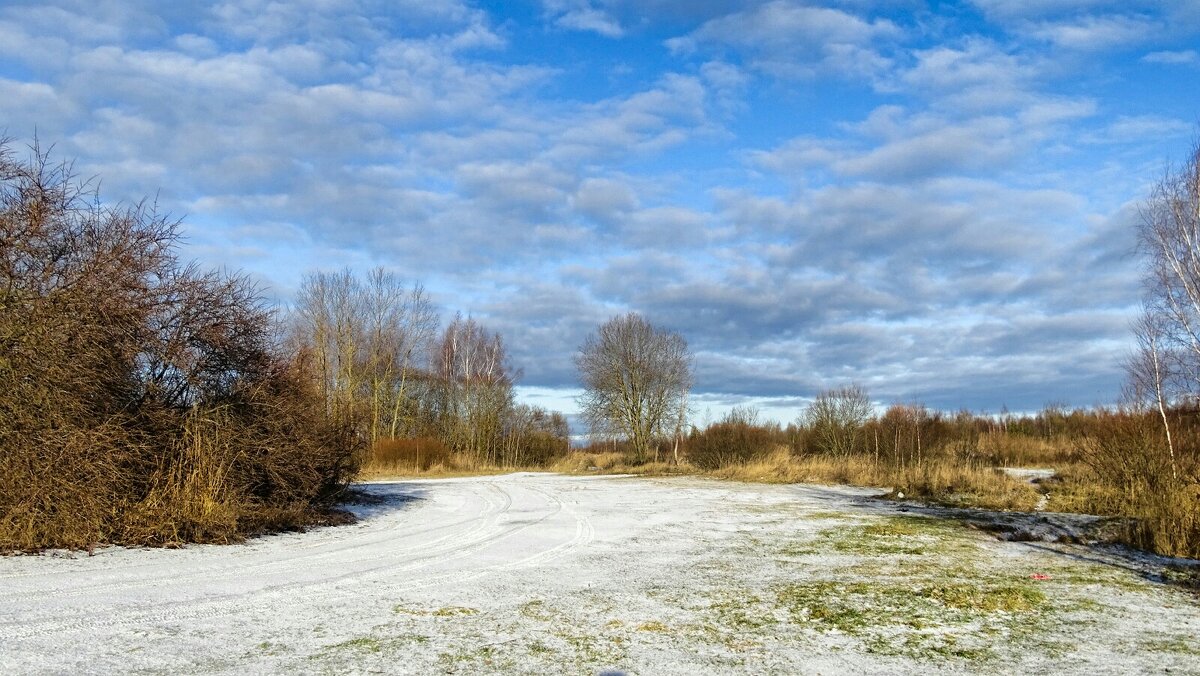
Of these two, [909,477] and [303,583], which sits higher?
[909,477]

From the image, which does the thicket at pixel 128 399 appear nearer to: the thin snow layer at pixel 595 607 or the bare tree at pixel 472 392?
the thin snow layer at pixel 595 607

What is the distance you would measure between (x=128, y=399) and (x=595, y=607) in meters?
7.24

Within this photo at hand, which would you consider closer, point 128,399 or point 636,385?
point 128,399

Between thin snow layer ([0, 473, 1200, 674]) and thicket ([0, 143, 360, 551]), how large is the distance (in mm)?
695

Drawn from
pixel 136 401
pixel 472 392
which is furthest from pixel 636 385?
pixel 136 401

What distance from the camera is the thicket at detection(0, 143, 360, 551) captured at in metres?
8.64

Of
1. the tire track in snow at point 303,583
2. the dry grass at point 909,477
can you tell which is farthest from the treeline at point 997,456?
the tire track in snow at point 303,583

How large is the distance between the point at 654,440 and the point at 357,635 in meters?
38.0


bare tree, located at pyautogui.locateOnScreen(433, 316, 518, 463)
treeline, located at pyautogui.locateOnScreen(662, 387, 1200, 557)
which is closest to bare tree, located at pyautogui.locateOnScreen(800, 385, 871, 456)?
treeline, located at pyautogui.locateOnScreen(662, 387, 1200, 557)

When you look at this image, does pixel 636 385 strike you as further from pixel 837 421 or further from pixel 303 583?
pixel 303 583

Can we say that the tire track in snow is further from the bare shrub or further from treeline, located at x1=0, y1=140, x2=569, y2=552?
the bare shrub

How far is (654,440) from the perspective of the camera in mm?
42938

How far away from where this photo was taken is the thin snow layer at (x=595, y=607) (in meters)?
4.93

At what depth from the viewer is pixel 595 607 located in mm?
6504
